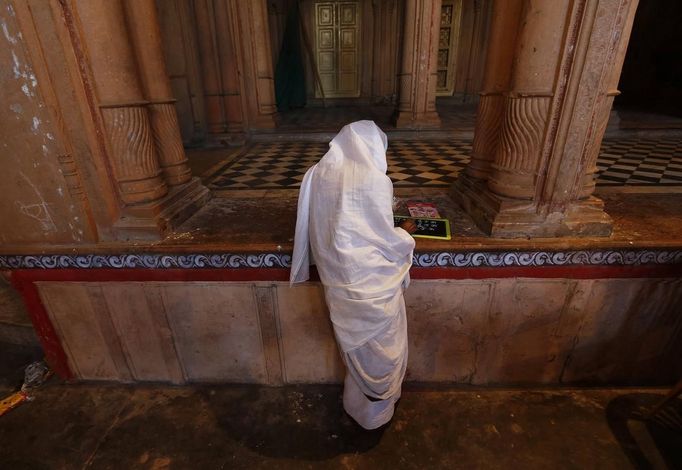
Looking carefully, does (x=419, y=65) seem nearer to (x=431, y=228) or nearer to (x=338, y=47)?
(x=431, y=228)

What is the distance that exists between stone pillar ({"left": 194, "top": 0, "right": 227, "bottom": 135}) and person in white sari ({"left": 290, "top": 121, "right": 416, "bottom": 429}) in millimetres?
5652

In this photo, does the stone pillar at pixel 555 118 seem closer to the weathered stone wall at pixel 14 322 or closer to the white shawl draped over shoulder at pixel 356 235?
the white shawl draped over shoulder at pixel 356 235

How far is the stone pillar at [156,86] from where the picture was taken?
2451 mm

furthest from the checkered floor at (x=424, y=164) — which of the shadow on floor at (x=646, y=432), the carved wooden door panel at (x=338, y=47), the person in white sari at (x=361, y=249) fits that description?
the carved wooden door panel at (x=338, y=47)

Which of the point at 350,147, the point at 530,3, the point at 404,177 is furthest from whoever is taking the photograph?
the point at 404,177

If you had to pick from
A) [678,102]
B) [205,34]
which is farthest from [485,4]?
[205,34]

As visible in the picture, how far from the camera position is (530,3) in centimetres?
203

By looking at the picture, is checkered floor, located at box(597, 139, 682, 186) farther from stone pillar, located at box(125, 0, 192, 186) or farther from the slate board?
stone pillar, located at box(125, 0, 192, 186)

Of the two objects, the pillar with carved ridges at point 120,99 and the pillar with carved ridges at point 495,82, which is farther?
the pillar with carved ridges at point 495,82

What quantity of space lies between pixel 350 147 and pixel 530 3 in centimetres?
131

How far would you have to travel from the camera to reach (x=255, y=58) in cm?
691

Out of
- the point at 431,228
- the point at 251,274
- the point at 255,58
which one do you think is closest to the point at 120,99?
the point at 251,274

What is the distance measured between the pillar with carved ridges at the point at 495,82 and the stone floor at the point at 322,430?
1772mm

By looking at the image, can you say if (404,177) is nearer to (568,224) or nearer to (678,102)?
(568,224)
